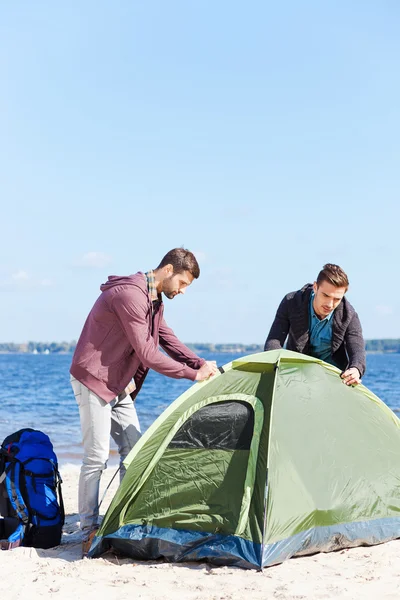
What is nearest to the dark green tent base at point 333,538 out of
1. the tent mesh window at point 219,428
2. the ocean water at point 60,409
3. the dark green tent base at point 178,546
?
the dark green tent base at point 178,546

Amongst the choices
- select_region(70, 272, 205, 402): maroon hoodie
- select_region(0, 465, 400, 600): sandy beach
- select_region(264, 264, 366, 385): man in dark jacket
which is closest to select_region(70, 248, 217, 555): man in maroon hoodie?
select_region(70, 272, 205, 402): maroon hoodie

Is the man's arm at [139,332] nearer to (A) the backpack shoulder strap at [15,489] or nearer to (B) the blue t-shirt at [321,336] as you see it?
(B) the blue t-shirt at [321,336]

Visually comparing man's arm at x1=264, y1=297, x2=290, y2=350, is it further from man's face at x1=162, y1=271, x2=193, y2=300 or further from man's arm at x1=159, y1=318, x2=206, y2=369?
man's face at x1=162, y1=271, x2=193, y2=300

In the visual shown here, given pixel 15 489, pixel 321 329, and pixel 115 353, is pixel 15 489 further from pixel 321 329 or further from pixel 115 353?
pixel 321 329

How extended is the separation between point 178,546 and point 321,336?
78.4 inches

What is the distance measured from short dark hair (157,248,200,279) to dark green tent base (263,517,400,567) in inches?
74.7

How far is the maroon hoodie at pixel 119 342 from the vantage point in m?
4.96

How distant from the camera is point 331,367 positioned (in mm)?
5414

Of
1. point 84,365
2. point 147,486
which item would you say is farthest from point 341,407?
point 84,365

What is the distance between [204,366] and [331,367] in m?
0.99

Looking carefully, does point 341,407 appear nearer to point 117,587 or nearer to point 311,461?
point 311,461

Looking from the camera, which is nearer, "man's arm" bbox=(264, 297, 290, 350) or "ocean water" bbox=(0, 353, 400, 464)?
"man's arm" bbox=(264, 297, 290, 350)

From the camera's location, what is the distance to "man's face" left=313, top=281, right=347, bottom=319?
5.30 meters

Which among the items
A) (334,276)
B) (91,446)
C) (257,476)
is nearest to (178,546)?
(257,476)
